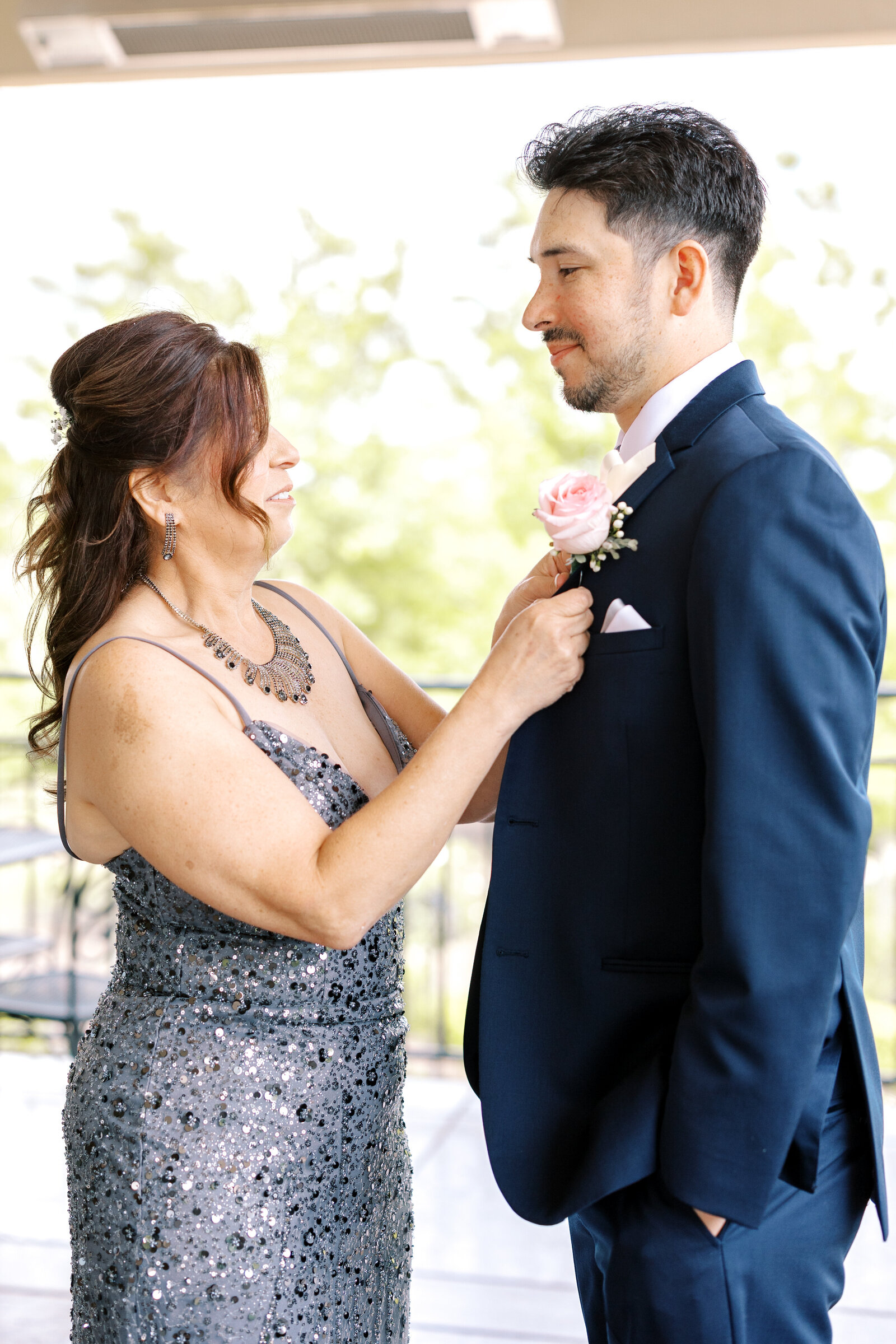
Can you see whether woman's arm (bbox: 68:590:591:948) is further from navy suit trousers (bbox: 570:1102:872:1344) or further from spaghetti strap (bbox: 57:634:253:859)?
navy suit trousers (bbox: 570:1102:872:1344)

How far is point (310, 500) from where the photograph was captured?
39.7ft

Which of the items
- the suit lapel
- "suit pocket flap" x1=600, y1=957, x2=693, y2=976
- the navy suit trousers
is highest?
the suit lapel

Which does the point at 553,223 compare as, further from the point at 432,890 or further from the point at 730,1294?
the point at 432,890

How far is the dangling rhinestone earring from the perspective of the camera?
5.47 feet

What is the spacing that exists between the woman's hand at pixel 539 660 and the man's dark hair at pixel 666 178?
17.7 inches

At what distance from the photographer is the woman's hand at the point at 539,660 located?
1.40 m

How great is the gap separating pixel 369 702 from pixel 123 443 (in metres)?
0.56

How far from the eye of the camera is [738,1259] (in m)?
1.27

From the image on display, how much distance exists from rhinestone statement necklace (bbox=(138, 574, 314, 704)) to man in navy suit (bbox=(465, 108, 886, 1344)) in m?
0.42

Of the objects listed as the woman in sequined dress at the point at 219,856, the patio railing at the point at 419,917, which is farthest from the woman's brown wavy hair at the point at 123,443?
the patio railing at the point at 419,917

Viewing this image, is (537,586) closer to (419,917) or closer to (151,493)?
(151,493)

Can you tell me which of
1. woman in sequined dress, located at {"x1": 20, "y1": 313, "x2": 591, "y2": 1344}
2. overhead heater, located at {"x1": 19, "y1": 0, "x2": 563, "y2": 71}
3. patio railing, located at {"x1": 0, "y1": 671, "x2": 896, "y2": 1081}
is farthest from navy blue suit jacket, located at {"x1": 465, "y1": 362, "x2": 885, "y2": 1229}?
overhead heater, located at {"x1": 19, "y1": 0, "x2": 563, "y2": 71}

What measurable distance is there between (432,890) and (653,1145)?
1011 centimetres

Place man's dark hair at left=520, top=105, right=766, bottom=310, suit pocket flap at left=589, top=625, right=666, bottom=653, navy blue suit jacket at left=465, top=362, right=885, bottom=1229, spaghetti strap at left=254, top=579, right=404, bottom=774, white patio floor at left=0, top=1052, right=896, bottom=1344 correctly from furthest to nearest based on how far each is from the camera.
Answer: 1. white patio floor at left=0, top=1052, right=896, bottom=1344
2. spaghetti strap at left=254, top=579, right=404, bottom=774
3. man's dark hair at left=520, top=105, right=766, bottom=310
4. suit pocket flap at left=589, top=625, right=666, bottom=653
5. navy blue suit jacket at left=465, top=362, right=885, bottom=1229
